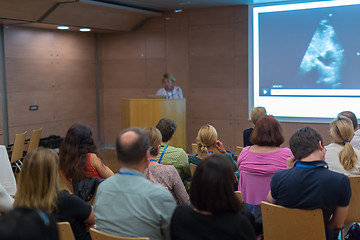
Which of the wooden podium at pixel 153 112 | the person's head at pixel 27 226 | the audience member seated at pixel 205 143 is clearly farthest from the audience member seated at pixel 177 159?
the wooden podium at pixel 153 112

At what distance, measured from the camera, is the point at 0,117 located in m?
8.33

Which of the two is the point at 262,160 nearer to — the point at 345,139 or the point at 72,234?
the point at 345,139

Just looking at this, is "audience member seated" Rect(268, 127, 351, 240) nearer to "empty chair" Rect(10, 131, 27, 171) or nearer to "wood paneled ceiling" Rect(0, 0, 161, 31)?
"empty chair" Rect(10, 131, 27, 171)

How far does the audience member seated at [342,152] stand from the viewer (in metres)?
3.73

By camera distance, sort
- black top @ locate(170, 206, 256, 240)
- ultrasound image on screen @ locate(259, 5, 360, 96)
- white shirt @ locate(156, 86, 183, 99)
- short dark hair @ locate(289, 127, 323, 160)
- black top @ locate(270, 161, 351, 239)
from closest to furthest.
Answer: black top @ locate(170, 206, 256, 240) < black top @ locate(270, 161, 351, 239) < short dark hair @ locate(289, 127, 323, 160) < ultrasound image on screen @ locate(259, 5, 360, 96) < white shirt @ locate(156, 86, 183, 99)

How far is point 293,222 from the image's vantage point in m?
2.84

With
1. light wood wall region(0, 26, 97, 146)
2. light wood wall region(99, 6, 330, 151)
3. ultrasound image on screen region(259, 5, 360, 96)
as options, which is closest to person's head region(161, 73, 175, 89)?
light wood wall region(99, 6, 330, 151)

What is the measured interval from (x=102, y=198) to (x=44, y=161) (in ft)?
1.32

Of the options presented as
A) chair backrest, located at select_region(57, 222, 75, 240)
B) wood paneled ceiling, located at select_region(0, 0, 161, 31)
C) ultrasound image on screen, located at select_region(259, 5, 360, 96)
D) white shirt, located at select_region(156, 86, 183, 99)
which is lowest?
chair backrest, located at select_region(57, 222, 75, 240)

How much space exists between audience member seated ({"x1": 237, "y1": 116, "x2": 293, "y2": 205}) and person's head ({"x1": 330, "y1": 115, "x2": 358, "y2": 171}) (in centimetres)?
52

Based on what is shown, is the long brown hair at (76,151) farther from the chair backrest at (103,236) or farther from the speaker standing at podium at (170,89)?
the speaker standing at podium at (170,89)

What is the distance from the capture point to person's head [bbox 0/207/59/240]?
118 centimetres

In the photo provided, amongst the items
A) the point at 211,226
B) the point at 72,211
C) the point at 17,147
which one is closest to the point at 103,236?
the point at 72,211

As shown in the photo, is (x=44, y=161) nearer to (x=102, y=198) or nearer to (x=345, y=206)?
(x=102, y=198)
